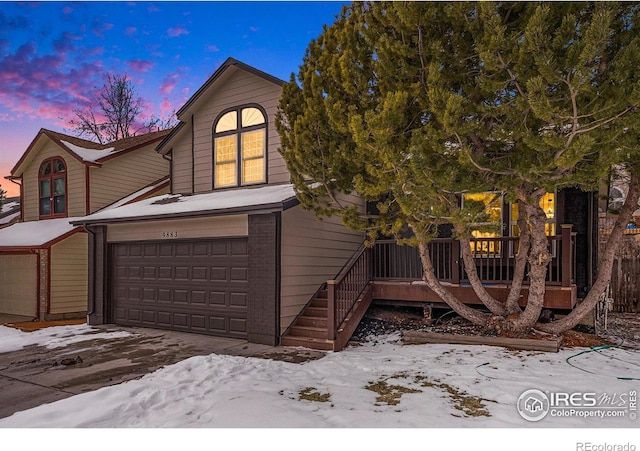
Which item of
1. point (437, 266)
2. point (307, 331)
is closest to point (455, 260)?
point (437, 266)

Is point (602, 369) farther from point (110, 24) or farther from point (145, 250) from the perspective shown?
point (110, 24)

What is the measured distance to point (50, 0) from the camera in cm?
708

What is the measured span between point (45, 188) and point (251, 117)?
862cm

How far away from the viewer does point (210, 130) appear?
35.0ft

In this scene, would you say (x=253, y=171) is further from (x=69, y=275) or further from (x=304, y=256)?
(x=69, y=275)

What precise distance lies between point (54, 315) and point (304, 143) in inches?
383

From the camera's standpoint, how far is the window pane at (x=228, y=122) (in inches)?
406

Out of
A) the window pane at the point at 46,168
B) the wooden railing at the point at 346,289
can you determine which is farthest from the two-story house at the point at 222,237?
the window pane at the point at 46,168

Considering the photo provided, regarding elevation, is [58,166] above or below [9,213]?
above

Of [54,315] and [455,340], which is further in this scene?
[54,315]

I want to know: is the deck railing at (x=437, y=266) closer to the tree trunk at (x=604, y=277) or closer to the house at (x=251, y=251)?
the house at (x=251, y=251)

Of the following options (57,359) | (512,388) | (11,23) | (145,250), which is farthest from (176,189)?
(512,388)

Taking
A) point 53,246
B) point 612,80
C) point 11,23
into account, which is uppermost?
point 11,23

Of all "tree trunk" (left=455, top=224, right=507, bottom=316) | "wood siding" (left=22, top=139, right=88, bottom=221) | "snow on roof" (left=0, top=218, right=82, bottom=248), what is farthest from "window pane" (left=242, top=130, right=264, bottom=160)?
"snow on roof" (left=0, top=218, right=82, bottom=248)
